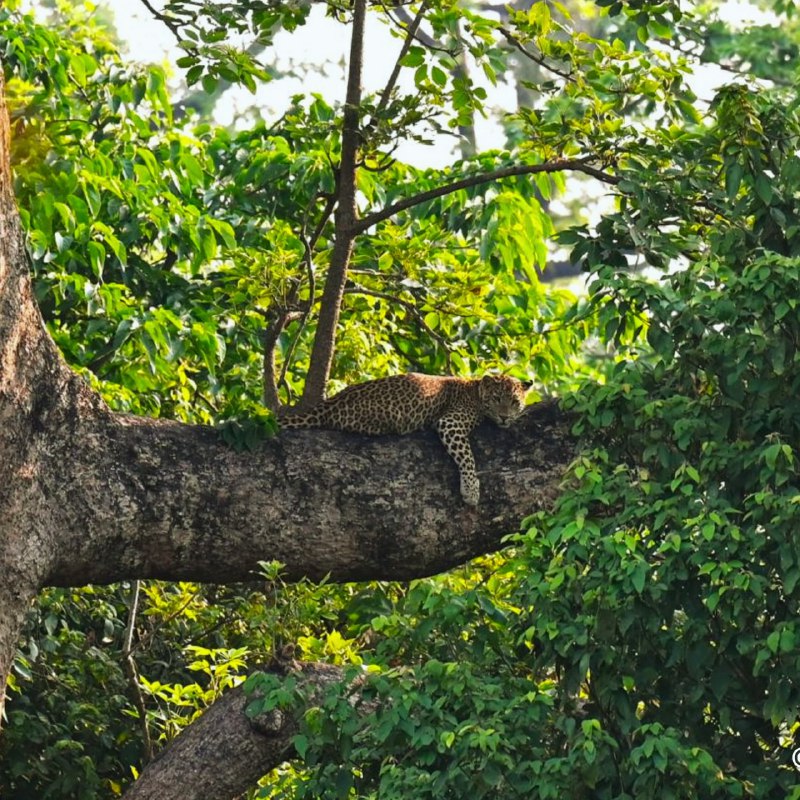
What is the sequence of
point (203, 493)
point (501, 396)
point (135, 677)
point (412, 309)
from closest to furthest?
point (203, 493) → point (501, 396) → point (135, 677) → point (412, 309)

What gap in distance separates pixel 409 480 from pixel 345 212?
158 centimetres

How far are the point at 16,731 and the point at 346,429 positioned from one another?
255 cm

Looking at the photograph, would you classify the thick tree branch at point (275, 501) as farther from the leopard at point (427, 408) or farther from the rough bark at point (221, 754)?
the rough bark at point (221, 754)

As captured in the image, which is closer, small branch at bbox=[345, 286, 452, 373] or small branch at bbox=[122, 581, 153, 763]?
small branch at bbox=[122, 581, 153, 763]

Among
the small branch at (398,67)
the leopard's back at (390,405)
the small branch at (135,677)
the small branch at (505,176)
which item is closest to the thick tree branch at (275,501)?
the leopard's back at (390,405)

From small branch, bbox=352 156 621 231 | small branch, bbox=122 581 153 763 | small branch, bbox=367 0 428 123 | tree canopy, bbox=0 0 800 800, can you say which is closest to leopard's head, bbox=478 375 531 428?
tree canopy, bbox=0 0 800 800

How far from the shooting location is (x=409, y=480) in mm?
6711

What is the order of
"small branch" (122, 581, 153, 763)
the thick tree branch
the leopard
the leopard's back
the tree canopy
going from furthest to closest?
1. "small branch" (122, 581, 153, 763)
2. the leopard's back
3. the leopard
4. the thick tree branch
5. the tree canopy

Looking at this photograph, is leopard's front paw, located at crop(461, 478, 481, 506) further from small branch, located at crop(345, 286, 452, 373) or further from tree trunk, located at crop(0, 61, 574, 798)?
small branch, located at crop(345, 286, 452, 373)

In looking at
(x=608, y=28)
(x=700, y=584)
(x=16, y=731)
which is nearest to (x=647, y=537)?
(x=700, y=584)

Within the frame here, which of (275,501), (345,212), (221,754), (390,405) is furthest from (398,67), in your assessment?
(221,754)

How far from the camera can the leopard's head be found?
25.0 feet

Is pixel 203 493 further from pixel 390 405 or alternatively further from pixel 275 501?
pixel 390 405

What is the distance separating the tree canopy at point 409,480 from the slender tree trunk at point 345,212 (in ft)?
0.06
